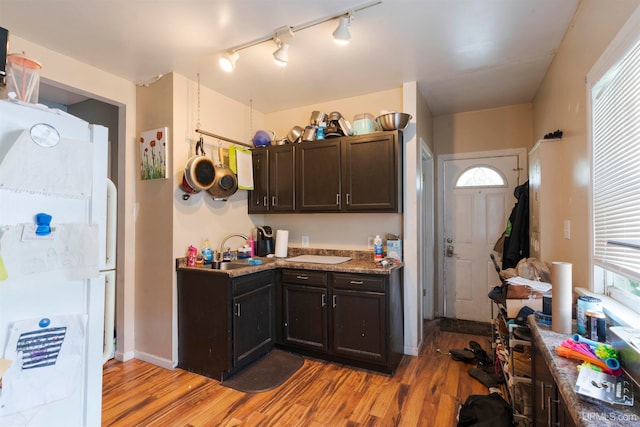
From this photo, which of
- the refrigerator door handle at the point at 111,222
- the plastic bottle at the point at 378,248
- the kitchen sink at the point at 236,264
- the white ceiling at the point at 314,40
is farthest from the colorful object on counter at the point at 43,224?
the plastic bottle at the point at 378,248

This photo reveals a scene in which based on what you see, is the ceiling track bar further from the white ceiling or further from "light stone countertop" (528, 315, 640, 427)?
"light stone countertop" (528, 315, 640, 427)

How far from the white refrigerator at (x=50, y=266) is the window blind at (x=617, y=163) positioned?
1860 millimetres

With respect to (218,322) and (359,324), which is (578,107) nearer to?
(359,324)

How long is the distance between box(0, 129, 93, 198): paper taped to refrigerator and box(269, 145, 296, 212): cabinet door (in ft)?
7.18

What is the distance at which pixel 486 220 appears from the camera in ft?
11.9

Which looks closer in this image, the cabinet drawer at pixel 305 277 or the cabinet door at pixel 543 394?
the cabinet door at pixel 543 394

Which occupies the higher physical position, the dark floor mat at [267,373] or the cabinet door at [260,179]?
the cabinet door at [260,179]

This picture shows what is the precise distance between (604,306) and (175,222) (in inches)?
115

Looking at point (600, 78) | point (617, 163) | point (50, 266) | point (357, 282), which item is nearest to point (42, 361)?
point (50, 266)

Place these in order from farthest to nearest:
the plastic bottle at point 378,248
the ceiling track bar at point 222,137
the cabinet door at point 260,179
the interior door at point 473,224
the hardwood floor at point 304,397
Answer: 1. the interior door at point 473,224
2. the cabinet door at point 260,179
3. the plastic bottle at point 378,248
4. the ceiling track bar at point 222,137
5. the hardwood floor at point 304,397

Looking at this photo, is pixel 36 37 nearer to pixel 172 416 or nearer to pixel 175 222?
pixel 175 222

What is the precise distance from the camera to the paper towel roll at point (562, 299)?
1.45 metres

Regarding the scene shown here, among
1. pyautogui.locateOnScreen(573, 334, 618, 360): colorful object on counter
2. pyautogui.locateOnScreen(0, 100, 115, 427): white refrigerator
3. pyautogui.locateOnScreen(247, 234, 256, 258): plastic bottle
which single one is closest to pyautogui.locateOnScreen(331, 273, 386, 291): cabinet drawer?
pyautogui.locateOnScreen(247, 234, 256, 258): plastic bottle

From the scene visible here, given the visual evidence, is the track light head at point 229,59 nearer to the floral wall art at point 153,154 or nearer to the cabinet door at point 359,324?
the floral wall art at point 153,154
